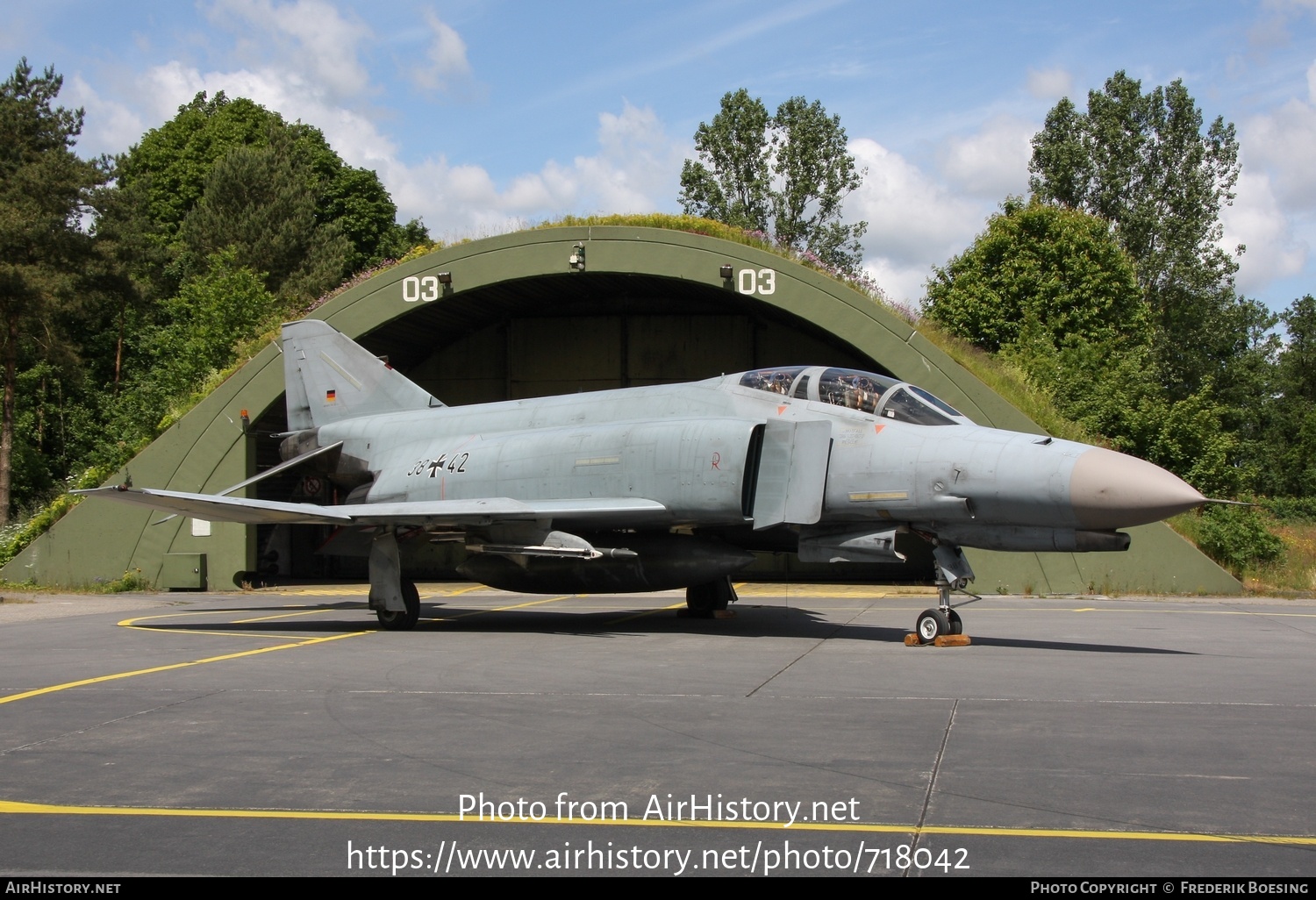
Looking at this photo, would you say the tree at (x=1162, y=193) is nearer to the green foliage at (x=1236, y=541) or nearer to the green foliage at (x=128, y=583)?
the green foliage at (x=1236, y=541)

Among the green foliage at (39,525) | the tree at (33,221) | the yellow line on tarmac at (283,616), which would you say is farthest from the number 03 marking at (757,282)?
the tree at (33,221)

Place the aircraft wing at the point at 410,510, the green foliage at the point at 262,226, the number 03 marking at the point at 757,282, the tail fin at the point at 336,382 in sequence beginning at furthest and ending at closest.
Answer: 1. the green foliage at the point at 262,226
2. the number 03 marking at the point at 757,282
3. the tail fin at the point at 336,382
4. the aircraft wing at the point at 410,510

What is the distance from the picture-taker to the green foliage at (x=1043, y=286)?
112 ft

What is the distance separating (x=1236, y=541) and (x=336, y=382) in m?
15.8

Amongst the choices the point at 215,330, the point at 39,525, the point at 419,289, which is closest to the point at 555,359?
the point at 419,289

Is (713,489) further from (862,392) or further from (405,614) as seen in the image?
(405,614)

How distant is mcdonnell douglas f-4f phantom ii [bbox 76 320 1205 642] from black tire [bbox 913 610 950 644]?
2cm

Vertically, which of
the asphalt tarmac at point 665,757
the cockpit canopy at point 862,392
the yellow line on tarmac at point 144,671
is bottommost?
the yellow line on tarmac at point 144,671

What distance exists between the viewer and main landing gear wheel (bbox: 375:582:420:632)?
1373 centimetres

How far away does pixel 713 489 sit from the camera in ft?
39.4

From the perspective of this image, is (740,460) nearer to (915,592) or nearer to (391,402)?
(391,402)

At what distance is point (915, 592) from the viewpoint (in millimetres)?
19797

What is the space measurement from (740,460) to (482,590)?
12.4 metres

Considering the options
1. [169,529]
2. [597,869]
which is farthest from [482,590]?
[597,869]
